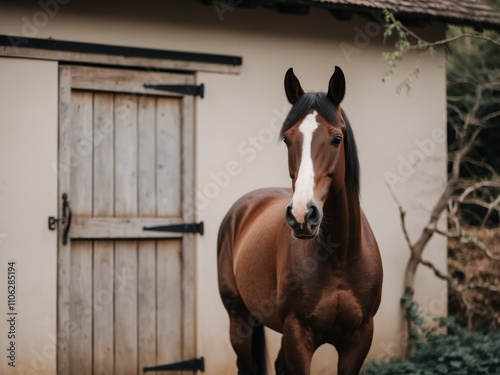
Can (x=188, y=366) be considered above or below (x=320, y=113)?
Result: below

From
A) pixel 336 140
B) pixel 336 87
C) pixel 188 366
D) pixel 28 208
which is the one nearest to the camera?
pixel 336 140

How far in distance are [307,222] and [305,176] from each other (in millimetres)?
264

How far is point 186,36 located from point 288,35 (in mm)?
1040

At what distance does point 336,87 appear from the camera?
12.9ft

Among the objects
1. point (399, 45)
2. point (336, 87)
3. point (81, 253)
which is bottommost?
point (81, 253)

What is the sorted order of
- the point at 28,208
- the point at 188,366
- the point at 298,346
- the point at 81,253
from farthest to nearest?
the point at 188,366, the point at 81,253, the point at 28,208, the point at 298,346

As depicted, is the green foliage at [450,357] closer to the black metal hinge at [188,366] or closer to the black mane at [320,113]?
the black metal hinge at [188,366]

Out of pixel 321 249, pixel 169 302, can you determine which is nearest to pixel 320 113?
pixel 321 249

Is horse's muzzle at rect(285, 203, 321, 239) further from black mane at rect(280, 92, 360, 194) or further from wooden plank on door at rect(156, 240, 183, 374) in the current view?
wooden plank on door at rect(156, 240, 183, 374)

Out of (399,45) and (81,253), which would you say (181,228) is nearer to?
(81,253)

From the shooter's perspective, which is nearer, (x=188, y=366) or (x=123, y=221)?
(x=123, y=221)

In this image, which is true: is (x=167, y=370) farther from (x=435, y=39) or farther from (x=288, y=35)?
(x=435, y=39)

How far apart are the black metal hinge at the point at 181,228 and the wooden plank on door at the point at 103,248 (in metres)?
0.40

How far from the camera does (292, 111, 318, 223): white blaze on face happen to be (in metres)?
3.35
